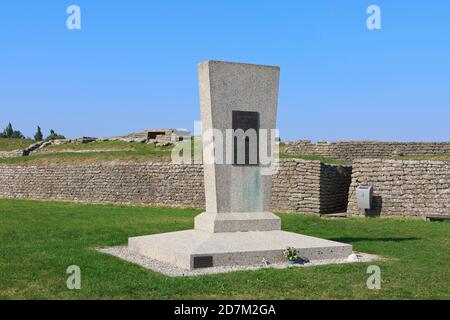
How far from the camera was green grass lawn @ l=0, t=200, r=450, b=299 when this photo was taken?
273 inches

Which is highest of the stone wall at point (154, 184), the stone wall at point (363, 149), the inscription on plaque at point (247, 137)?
the inscription on plaque at point (247, 137)

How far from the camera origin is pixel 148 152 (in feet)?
92.6

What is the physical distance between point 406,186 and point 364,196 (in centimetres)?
152

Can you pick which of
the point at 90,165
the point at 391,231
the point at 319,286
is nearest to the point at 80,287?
the point at 319,286

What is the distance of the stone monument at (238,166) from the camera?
388 inches

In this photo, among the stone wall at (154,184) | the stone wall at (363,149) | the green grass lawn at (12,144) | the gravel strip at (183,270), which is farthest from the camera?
the green grass lawn at (12,144)

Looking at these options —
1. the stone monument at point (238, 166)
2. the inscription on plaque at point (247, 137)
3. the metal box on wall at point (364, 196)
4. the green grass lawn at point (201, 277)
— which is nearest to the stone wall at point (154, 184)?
the metal box on wall at point (364, 196)

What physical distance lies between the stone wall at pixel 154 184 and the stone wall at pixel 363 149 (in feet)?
19.5

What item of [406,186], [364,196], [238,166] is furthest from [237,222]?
[406,186]

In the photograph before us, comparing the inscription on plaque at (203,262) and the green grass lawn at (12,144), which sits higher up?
the green grass lawn at (12,144)

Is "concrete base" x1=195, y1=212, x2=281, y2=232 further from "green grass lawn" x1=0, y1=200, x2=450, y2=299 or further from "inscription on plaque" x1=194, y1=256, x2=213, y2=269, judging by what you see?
"green grass lawn" x1=0, y1=200, x2=450, y2=299

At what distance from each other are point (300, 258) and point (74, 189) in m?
20.3

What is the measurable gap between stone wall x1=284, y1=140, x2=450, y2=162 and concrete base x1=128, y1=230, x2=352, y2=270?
61.5 feet

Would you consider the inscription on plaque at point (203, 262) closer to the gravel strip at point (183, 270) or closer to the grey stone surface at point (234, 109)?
the gravel strip at point (183, 270)
